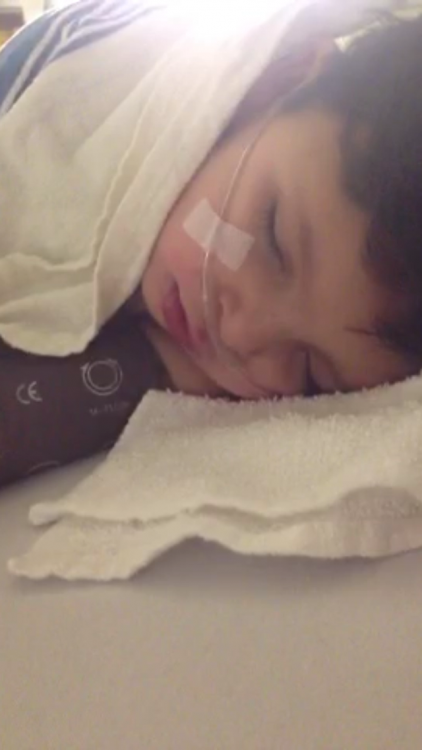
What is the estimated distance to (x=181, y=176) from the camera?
2.58ft

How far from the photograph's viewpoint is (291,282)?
27.5 inches

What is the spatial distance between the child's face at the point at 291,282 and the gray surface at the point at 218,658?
0.75 feet

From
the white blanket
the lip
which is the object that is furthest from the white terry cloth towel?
the lip

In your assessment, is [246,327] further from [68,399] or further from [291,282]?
[68,399]

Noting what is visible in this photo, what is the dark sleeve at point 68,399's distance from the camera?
656 mm

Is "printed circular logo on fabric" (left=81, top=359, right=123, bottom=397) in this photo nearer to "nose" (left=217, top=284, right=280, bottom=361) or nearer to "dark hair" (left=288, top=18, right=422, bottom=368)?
"nose" (left=217, top=284, right=280, bottom=361)

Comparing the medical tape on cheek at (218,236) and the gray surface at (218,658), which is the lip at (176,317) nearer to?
the medical tape on cheek at (218,236)

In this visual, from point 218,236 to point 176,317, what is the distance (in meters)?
0.08

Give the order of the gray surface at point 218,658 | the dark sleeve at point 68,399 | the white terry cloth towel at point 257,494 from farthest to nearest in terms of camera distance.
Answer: the dark sleeve at point 68,399 < the white terry cloth towel at point 257,494 < the gray surface at point 218,658

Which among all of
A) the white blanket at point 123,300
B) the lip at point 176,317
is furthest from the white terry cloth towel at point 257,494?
the lip at point 176,317

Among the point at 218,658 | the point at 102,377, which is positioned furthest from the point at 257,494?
the point at 102,377

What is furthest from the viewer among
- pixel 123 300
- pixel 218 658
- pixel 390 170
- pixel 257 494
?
pixel 123 300

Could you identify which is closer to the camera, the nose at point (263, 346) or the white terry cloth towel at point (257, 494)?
the white terry cloth towel at point (257, 494)

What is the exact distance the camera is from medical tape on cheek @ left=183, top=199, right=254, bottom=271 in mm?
716
